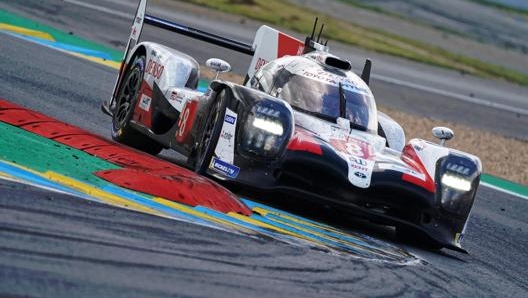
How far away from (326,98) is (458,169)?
115cm

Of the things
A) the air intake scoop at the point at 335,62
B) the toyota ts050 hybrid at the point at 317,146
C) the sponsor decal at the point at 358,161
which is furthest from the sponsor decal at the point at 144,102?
the sponsor decal at the point at 358,161

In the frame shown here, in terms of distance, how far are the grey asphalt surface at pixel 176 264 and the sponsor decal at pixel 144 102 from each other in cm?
230

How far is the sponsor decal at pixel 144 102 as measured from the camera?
1030 cm

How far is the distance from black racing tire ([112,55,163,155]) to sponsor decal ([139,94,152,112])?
0.41ft

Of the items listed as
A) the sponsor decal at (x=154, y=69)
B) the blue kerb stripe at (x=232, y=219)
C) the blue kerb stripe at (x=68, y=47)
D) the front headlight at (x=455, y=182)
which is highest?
the front headlight at (x=455, y=182)

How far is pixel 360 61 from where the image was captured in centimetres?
2028

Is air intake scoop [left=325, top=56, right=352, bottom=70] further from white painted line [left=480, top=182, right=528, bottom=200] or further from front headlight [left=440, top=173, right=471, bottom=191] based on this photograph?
white painted line [left=480, top=182, right=528, bottom=200]

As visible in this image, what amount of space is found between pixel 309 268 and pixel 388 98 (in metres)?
12.2

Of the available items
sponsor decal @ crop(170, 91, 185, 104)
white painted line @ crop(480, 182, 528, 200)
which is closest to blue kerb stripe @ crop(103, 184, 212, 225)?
sponsor decal @ crop(170, 91, 185, 104)

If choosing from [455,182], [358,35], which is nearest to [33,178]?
[455,182]

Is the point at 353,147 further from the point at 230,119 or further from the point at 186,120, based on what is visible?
the point at 186,120

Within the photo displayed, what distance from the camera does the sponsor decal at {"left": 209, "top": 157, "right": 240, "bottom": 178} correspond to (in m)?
8.30

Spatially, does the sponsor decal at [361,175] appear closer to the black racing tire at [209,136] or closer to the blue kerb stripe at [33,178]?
the black racing tire at [209,136]

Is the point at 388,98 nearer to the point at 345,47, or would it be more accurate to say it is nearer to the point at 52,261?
the point at 345,47
